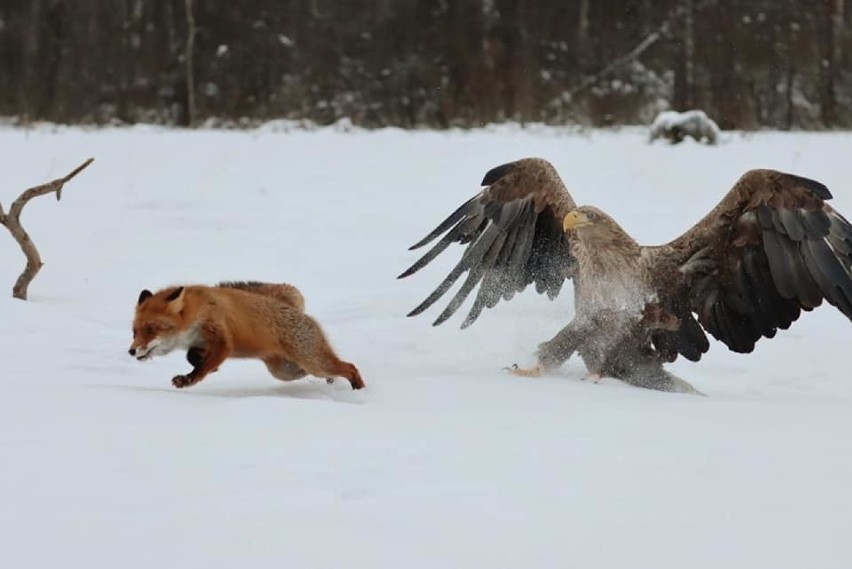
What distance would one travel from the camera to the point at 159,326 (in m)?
5.26

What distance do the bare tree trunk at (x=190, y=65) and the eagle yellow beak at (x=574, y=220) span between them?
13.5 metres

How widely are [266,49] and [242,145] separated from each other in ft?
15.7

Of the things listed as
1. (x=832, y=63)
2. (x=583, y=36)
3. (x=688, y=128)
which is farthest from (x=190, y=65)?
(x=832, y=63)

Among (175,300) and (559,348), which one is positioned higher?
(175,300)

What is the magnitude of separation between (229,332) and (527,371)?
1790 mm

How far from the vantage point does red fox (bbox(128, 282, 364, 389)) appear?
527 cm

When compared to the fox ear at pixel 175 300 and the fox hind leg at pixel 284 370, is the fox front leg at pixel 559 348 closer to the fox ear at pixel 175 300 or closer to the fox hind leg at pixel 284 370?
the fox hind leg at pixel 284 370

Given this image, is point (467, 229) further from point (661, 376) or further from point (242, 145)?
point (242, 145)

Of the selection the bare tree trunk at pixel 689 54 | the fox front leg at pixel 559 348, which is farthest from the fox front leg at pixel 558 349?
the bare tree trunk at pixel 689 54

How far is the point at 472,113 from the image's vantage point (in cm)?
1905

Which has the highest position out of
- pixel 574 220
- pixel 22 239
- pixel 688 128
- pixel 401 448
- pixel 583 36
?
pixel 574 220

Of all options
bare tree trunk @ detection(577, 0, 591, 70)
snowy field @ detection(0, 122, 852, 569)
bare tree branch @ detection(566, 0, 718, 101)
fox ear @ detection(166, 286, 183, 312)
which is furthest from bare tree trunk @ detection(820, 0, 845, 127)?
fox ear @ detection(166, 286, 183, 312)

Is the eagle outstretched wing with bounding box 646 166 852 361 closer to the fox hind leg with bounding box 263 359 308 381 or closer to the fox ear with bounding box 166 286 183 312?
the fox hind leg with bounding box 263 359 308 381

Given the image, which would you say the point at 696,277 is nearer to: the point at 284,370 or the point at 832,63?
the point at 284,370
